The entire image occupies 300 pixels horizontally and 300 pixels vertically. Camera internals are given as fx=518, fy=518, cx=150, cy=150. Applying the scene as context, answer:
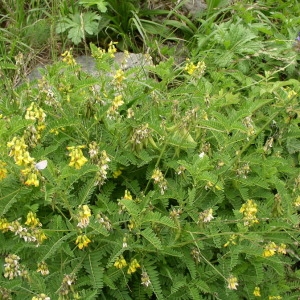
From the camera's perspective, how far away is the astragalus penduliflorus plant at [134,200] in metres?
1.98

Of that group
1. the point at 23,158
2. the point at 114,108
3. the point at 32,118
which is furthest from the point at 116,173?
the point at 23,158

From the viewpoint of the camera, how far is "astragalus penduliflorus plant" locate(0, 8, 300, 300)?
198 centimetres

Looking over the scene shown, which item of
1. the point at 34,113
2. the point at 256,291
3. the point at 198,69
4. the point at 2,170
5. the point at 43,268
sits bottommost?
A: the point at 256,291

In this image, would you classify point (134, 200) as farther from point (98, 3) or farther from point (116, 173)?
point (98, 3)

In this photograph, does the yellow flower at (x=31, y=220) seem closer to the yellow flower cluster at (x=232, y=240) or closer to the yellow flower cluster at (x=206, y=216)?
the yellow flower cluster at (x=206, y=216)

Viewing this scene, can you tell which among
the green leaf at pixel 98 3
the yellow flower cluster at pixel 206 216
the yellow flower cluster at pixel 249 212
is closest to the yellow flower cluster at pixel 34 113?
the yellow flower cluster at pixel 206 216

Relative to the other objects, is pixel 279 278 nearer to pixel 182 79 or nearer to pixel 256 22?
pixel 182 79

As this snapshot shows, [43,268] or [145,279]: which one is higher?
[43,268]

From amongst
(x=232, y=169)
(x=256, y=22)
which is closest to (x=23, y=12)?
(x=256, y=22)

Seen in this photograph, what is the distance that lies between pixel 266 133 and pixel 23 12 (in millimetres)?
2125

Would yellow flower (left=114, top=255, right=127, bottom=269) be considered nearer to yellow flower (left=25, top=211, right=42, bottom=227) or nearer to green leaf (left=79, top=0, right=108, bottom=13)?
yellow flower (left=25, top=211, right=42, bottom=227)

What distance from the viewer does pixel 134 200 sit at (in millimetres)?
2230

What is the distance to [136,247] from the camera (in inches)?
81.7

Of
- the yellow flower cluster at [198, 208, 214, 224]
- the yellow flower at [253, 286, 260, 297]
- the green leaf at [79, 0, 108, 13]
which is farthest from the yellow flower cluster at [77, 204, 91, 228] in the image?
the green leaf at [79, 0, 108, 13]
